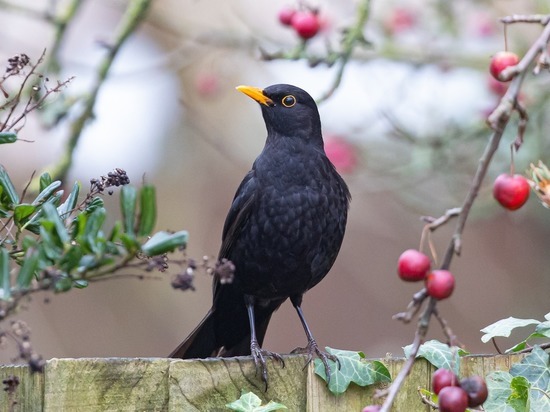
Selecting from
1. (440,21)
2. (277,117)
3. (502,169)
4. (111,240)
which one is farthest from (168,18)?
(111,240)

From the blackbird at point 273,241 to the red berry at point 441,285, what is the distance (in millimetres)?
1688

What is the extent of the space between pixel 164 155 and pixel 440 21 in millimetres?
2765

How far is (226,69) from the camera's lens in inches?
178

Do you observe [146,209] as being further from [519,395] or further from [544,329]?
[544,329]

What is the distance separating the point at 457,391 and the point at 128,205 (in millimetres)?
527

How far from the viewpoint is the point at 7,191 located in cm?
159

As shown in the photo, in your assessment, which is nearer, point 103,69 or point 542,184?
point 542,184

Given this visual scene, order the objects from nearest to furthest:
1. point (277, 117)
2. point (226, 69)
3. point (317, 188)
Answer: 1. point (317, 188)
2. point (277, 117)
3. point (226, 69)

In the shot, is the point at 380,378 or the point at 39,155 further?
the point at 39,155

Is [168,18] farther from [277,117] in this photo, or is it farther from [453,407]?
[453,407]

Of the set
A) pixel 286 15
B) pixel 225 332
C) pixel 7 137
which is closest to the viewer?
pixel 7 137

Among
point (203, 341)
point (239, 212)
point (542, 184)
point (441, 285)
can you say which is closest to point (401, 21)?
point (239, 212)

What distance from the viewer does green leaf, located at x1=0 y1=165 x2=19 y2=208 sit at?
62.1 inches

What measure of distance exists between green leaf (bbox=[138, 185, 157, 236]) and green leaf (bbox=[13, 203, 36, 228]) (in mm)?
398
